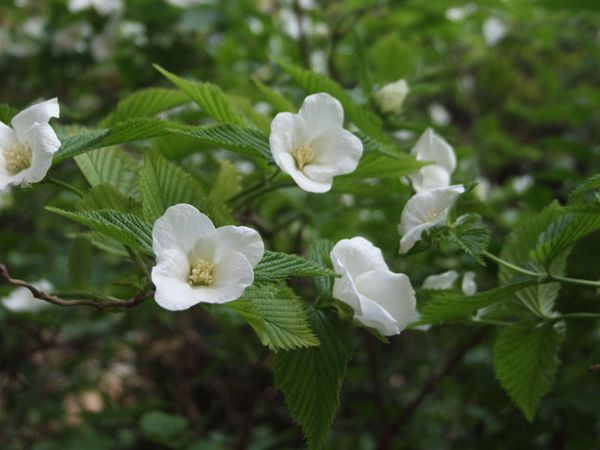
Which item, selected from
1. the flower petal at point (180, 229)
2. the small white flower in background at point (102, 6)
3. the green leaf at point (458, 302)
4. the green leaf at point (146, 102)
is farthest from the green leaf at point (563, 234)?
the small white flower in background at point (102, 6)

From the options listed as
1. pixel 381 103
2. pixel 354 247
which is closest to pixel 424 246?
pixel 354 247

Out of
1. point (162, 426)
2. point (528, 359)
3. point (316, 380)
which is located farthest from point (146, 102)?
point (162, 426)

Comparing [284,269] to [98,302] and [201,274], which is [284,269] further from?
[98,302]

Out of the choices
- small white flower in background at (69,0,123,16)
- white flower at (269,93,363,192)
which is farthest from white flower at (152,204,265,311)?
small white flower in background at (69,0,123,16)

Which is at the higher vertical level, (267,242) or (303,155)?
(303,155)

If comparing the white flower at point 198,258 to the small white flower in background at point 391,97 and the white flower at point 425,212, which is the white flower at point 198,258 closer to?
the white flower at point 425,212

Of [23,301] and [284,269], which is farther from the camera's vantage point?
[23,301]

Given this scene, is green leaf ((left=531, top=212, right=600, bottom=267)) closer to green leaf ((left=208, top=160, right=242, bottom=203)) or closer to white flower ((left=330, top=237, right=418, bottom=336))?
white flower ((left=330, top=237, right=418, bottom=336))
